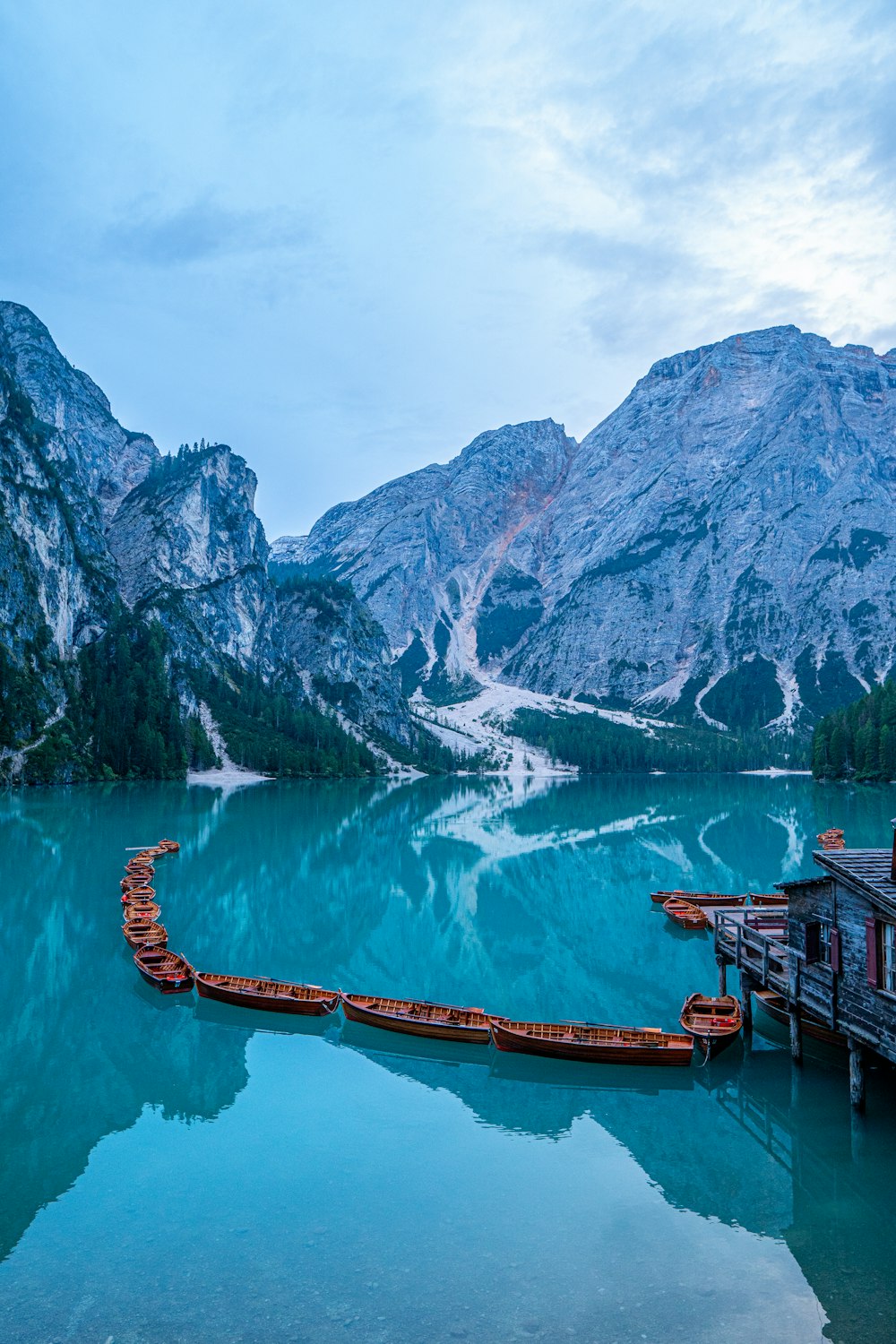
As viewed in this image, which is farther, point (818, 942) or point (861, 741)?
point (861, 741)

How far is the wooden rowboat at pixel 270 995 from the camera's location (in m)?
33.3

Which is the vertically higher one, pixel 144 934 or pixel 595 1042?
pixel 595 1042

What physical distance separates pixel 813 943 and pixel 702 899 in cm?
3039

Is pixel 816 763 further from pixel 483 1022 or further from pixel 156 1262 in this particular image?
pixel 156 1262

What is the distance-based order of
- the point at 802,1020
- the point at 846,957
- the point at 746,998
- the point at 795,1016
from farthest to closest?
the point at 746,998 < the point at 802,1020 < the point at 795,1016 < the point at 846,957

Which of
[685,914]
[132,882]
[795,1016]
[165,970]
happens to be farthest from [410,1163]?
[132,882]

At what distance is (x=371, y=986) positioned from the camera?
1501 inches

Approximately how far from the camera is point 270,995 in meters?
34.1

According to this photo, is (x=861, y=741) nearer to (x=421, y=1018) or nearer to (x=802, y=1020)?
(x=802, y=1020)

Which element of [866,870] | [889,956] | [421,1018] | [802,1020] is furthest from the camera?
[421,1018]

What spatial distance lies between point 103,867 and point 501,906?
Result: 33.2 metres

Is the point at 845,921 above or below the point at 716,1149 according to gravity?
above

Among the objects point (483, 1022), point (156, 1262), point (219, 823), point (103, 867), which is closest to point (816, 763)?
point (219, 823)

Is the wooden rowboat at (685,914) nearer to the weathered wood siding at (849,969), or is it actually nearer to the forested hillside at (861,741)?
the weathered wood siding at (849,969)
